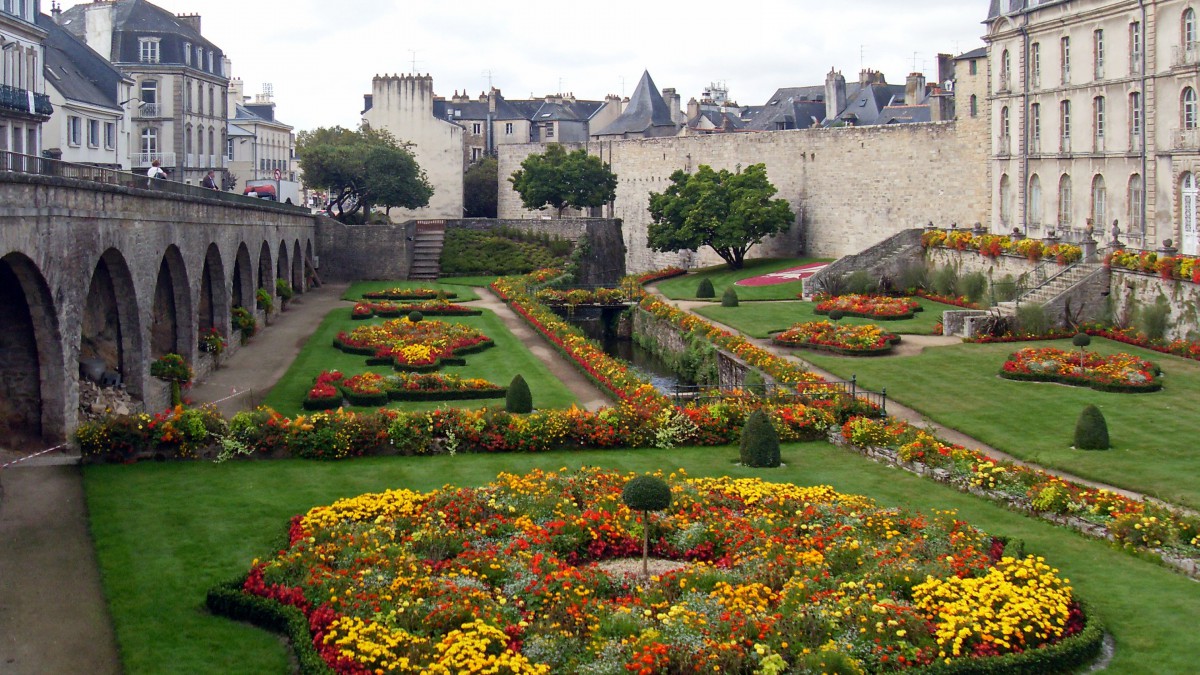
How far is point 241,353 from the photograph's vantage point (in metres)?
38.0

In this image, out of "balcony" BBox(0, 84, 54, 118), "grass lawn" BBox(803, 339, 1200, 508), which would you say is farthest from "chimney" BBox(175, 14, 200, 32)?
"grass lawn" BBox(803, 339, 1200, 508)

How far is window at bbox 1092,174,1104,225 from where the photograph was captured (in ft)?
135

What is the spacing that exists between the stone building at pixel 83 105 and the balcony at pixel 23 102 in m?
2.80

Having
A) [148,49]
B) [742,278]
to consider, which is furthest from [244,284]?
[742,278]

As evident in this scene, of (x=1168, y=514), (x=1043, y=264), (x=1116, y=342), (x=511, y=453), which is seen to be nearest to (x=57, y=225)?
(x=511, y=453)

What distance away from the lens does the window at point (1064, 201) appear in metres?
43.3

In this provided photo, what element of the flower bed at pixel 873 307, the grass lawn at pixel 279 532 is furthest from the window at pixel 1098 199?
the grass lawn at pixel 279 532

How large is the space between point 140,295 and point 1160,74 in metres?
28.9

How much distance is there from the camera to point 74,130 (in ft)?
135

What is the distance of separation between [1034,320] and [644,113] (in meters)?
49.9

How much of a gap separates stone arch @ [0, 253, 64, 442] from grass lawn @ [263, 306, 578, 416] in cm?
704

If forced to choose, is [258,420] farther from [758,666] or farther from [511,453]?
[758,666]

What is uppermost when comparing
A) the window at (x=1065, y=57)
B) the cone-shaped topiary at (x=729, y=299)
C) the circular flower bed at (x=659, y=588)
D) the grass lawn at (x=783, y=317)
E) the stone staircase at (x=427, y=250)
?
the window at (x=1065, y=57)

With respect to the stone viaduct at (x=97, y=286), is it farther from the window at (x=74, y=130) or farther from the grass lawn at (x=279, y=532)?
the window at (x=74, y=130)
